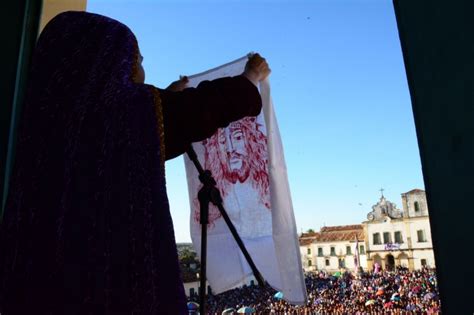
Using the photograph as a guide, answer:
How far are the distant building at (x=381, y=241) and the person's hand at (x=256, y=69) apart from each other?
962 inches

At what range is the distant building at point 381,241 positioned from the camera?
24359 mm

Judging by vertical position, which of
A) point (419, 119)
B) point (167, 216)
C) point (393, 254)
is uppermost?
point (419, 119)

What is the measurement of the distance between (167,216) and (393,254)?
1087 inches

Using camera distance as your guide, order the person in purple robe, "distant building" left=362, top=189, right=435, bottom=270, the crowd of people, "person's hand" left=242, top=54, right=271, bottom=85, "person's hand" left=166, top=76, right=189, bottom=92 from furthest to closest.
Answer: "distant building" left=362, top=189, right=435, bottom=270 → the crowd of people → "person's hand" left=166, top=76, right=189, bottom=92 → "person's hand" left=242, top=54, right=271, bottom=85 → the person in purple robe

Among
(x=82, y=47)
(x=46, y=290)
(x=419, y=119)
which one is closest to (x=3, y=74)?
(x=82, y=47)

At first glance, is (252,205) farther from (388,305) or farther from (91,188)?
(388,305)

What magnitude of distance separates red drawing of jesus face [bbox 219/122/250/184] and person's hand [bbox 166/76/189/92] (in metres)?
0.23

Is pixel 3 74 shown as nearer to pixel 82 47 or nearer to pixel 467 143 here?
pixel 82 47

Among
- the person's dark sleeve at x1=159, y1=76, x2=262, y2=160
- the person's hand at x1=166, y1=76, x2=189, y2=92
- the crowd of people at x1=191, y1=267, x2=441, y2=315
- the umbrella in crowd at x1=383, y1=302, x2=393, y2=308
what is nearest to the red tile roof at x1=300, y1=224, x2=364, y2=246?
the crowd of people at x1=191, y1=267, x2=441, y2=315

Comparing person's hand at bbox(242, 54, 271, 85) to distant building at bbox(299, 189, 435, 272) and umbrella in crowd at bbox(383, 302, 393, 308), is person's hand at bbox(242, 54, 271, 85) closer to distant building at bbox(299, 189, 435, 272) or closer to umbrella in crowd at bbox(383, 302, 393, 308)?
umbrella in crowd at bbox(383, 302, 393, 308)

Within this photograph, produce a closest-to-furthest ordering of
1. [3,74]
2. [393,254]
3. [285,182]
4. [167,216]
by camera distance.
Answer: [167,216], [3,74], [285,182], [393,254]

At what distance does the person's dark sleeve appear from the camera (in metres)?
0.77

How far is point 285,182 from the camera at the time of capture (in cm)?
123

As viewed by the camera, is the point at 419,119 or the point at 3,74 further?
the point at 3,74
